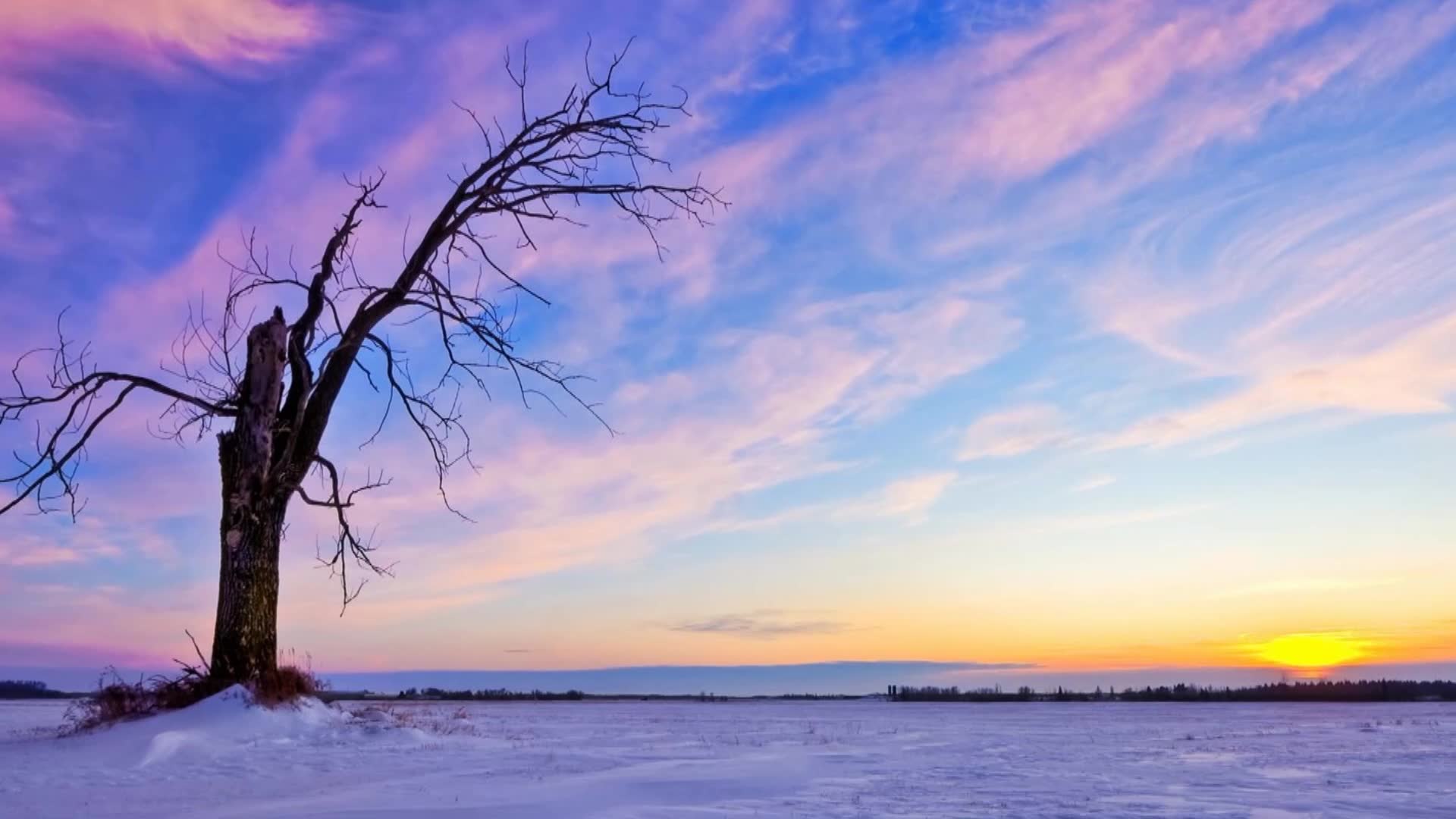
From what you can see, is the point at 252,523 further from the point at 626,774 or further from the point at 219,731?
the point at 626,774

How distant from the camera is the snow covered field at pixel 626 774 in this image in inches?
265

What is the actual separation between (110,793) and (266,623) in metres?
4.92

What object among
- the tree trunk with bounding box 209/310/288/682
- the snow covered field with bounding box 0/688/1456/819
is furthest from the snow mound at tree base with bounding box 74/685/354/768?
the tree trunk with bounding box 209/310/288/682

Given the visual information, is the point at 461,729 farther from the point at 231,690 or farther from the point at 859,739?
the point at 859,739

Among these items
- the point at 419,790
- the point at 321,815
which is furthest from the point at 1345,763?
the point at 321,815

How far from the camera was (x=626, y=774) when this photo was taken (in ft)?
28.7

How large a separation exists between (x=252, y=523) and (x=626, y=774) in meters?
5.73

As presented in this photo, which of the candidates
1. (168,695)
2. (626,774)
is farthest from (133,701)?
(626,774)

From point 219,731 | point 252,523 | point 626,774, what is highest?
point 252,523

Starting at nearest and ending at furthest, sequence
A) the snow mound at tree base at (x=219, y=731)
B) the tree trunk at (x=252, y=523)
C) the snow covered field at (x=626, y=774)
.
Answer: the snow covered field at (x=626, y=774), the snow mound at tree base at (x=219, y=731), the tree trunk at (x=252, y=523)

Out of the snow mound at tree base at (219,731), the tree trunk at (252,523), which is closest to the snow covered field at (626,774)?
the snow mound at tree base at (219,731)

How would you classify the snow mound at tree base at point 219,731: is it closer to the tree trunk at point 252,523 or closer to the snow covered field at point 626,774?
the snow covered field at point 626,774

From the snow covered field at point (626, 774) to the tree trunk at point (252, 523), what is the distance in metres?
1.12

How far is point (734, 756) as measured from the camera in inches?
443
